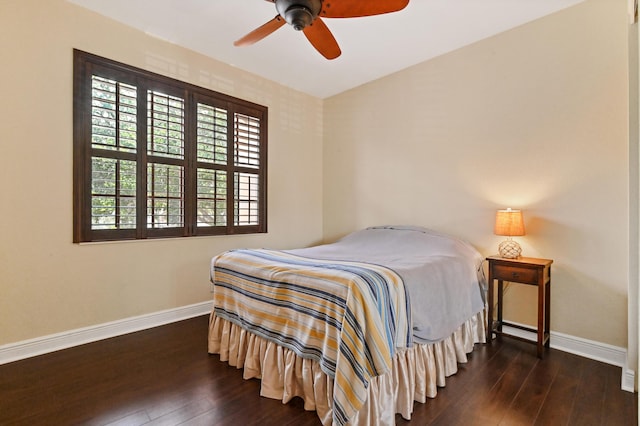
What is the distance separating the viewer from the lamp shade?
2.51 m

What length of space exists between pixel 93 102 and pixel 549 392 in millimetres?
3987

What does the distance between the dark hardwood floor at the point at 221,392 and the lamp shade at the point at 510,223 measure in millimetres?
947

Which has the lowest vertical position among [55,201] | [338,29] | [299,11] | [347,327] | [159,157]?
[347,327]

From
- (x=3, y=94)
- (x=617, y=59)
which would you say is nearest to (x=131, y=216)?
(x=3, y=94)

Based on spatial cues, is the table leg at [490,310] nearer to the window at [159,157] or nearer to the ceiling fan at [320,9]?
the ceiling fan at [320,9]

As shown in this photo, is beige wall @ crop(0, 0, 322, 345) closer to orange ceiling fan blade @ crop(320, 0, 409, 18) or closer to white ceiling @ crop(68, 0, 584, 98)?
white ceiling @ crop(68, 0, 584, 98)

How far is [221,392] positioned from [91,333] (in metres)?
1.53

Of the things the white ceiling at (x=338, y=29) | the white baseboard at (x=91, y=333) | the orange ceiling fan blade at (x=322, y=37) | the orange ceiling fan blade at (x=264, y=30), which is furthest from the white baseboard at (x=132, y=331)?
the orange ceiling fan blade at (x=322, y=37)

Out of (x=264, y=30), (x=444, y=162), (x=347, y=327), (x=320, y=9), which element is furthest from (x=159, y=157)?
(x=444, y=162)

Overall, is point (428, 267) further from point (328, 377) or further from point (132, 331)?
point (132, 331)

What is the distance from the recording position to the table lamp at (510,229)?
8.26ft

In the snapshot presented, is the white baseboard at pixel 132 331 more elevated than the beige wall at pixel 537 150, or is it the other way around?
the beige wall at pixel 537 150

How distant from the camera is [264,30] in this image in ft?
7.02

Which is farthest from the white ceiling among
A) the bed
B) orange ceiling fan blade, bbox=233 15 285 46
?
the bed
